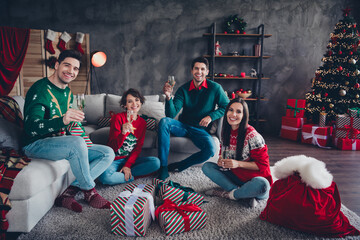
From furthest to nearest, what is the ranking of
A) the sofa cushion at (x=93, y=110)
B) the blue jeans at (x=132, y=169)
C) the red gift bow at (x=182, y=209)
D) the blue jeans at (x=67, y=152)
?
the sofa cushion at (x=93, y=110) < the blue jeans at (x=132, y=169) < the blue jeans at (x=67, y=152) < the red gift bow at (x=182, y=209)

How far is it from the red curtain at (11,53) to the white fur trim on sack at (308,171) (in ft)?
15.0

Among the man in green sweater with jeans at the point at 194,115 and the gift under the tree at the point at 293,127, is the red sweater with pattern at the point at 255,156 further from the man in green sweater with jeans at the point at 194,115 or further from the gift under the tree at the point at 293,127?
the gift under the tree at the point at 293,127

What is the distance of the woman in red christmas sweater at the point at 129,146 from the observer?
2.15m

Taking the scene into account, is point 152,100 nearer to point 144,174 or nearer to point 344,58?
point 144,174

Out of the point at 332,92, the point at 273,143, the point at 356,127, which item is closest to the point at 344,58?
the point at 332,92

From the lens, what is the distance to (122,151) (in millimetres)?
2211

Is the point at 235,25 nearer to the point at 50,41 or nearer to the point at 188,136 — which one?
the point at 188,136

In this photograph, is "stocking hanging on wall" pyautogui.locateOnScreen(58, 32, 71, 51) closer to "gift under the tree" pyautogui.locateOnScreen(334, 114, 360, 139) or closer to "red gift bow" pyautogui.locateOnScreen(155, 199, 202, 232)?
"red gift bow" pyautogui.locateOnScreen(155, 199, 202, 232)

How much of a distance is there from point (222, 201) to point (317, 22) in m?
4.66

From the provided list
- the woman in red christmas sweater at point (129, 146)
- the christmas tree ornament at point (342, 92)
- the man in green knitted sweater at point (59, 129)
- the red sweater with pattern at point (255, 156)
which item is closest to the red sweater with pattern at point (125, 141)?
the woman in red christmas sweater at point (129, 146)

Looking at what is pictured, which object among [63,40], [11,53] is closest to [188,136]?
[63,40]

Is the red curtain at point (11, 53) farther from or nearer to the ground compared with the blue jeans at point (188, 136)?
farther from the ground

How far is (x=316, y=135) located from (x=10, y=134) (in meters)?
4.08

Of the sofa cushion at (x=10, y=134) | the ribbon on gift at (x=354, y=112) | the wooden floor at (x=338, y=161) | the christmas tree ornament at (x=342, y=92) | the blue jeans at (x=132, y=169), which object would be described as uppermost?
the christmas tree ornament at (x=342, y=92)
